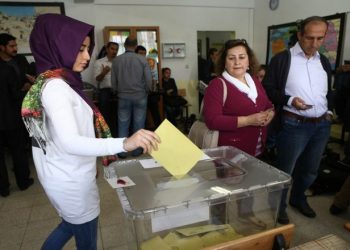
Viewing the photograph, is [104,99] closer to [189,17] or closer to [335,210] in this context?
[189,17]

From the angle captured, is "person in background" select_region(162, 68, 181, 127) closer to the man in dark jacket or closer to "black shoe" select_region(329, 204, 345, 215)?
the man in dark jacket

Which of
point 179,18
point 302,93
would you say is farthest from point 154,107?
point 302,93

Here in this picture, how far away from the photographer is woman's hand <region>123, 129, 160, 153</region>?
830 mm

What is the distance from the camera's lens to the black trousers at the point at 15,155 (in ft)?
8.28

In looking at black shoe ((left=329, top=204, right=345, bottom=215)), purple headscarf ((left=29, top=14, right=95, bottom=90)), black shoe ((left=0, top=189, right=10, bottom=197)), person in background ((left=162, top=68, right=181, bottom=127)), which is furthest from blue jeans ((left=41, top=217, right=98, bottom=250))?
person in background ((left=162, top=68, right=181, bottom=127))

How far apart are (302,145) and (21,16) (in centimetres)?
449

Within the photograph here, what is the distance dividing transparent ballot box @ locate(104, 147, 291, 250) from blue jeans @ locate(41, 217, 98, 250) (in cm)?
27

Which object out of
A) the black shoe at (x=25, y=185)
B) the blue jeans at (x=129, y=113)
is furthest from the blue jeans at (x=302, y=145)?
the black shoe at (x=25, y=185)

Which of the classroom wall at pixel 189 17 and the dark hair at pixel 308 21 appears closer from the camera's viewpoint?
the dark hair at pixel 308 21

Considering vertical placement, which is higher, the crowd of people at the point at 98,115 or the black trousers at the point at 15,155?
the crowd of people at the point at 98,115

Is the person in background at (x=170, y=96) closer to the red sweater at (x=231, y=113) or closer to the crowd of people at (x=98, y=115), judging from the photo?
the crowd of people at (x=98, y=115)

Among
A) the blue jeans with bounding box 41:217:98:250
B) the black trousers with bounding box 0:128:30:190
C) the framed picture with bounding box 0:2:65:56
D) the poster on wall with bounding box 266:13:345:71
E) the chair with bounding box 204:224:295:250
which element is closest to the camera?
the chair with bounding box 204:224:295:250

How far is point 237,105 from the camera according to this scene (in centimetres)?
142

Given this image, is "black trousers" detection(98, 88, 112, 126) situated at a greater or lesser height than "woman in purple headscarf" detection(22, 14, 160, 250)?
lesser
